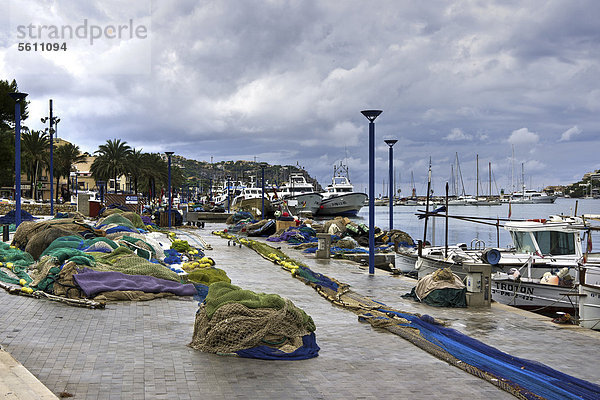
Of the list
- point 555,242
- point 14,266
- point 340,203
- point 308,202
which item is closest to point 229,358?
point 14,266

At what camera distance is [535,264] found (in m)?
18.4

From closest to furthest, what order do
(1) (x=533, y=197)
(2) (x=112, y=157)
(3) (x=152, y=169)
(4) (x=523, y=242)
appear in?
1. (4) (x=523, y=242)
2. (2) (x=112, y=157)
3. (3) (x=152, y=169)
4. (1) (x=533, y=197)

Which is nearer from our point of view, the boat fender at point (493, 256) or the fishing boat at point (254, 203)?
the boat fender at point (493, 256)

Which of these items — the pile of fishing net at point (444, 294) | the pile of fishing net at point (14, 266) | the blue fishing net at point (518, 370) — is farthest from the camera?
the pile of fishing net at point (444, 294)

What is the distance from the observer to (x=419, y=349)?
8.80 meters

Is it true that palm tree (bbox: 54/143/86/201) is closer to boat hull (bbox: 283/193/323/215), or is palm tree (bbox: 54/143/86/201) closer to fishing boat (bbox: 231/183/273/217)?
fishing boat (bbox: 231/183/273/217)

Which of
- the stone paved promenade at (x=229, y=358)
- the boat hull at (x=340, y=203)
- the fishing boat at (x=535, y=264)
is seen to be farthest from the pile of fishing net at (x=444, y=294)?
the boat hull at (x=340, y=203)

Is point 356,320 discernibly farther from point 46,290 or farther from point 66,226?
point 66,226

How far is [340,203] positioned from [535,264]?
6616cm

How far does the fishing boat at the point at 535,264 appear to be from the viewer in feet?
53.3

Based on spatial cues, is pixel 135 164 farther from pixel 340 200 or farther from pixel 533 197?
pixel 533 197

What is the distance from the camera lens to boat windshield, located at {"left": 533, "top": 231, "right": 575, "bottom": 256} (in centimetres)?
1939

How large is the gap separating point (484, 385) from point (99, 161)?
73.2 meters

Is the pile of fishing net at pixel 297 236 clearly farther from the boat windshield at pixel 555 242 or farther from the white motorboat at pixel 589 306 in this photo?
the white motorboat at pixel 589 306
